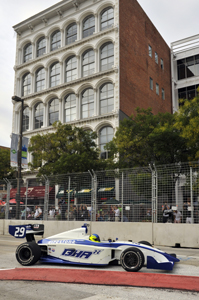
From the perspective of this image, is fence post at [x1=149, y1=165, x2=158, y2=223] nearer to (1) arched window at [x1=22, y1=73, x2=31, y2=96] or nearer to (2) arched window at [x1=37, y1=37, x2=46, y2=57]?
(1) arched window at [x1=22, y1=73, x2=31, y2=96]

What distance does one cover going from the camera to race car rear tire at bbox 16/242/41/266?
8203 millimetres

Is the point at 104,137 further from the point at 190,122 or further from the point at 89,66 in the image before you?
the point at 190,122

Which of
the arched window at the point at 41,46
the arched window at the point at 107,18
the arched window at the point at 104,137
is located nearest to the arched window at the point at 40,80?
the arched window at the point at 41,46

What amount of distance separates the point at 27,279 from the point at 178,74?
4326 centimetres

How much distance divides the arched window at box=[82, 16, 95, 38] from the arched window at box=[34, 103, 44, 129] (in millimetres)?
9670

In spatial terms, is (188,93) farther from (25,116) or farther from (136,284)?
(136,284)

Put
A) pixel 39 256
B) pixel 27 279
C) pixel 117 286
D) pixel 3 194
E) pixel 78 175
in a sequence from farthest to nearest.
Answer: pixel 3 194 < pixel 78 175 < pixel 39 256 < pixel 27 279 < pixel 117 286

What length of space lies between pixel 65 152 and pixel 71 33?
57.5ft

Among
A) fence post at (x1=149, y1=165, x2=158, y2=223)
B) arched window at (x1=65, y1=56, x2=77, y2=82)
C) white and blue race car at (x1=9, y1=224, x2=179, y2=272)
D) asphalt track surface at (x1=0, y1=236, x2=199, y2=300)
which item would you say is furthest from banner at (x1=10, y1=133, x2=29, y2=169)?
arched window at (x1=65, y1=56, x2=77, y2=82)

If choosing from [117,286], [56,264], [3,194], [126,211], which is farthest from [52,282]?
[3,194]

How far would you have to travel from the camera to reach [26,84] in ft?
133

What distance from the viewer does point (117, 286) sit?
6.23 metres

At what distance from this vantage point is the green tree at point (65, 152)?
82.3 feet

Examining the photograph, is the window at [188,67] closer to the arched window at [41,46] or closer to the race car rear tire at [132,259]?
the arched window at [41,46]
